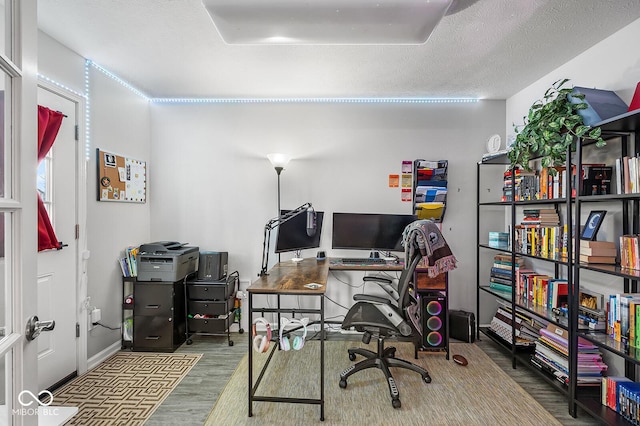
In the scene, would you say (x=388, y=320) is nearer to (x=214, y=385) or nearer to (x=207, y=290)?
(x=214, y=385)

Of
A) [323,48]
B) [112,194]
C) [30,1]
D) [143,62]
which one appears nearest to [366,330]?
[323,48]

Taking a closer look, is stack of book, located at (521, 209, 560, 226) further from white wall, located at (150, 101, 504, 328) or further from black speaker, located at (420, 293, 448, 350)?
black speaker, located at (420, 293, 448, 350)

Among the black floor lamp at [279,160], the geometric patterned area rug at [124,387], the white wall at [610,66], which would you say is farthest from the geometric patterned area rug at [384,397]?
the white wall at [610,66]

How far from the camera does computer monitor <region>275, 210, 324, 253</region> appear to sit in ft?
9.34

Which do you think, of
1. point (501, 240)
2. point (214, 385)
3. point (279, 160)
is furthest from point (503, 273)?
point (214, 385)

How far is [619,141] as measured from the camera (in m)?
2.10

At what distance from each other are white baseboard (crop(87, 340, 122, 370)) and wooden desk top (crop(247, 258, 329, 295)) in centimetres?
172

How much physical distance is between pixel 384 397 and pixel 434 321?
94 centimetres

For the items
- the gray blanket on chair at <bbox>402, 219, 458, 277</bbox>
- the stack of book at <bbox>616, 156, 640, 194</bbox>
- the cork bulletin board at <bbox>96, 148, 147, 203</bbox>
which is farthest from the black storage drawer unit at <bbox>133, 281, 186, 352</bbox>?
the stack of book at <bbox>616, 156, 640, 194</bbox>

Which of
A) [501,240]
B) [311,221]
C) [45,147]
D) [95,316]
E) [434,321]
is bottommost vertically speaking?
[434,321]

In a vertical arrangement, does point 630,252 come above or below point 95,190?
below

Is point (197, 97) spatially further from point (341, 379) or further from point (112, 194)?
point (341, 379)

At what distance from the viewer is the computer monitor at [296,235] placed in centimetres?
285

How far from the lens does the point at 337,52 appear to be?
2342 millimetres
